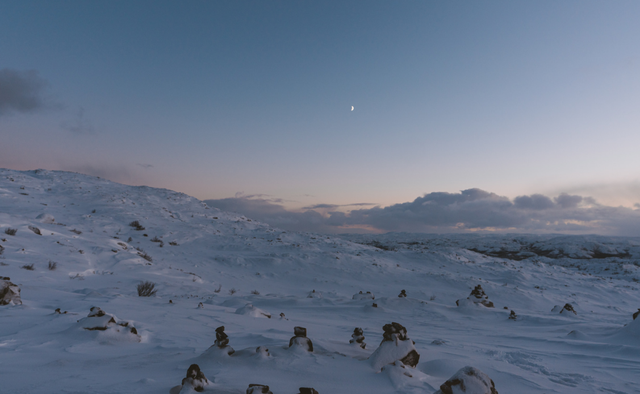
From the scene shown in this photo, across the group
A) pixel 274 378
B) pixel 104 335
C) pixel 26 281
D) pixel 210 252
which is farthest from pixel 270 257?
pixel 274 378

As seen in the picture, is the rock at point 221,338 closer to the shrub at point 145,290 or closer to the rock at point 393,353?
the rock at point 393,353

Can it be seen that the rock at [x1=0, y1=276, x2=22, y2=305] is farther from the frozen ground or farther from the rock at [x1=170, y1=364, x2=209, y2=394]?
the rock at [x1=170, y1=364, x2=209, y2=394]

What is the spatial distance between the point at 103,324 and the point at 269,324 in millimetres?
2685

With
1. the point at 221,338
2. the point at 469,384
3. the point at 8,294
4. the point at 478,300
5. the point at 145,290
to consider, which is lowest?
the point at 478,300

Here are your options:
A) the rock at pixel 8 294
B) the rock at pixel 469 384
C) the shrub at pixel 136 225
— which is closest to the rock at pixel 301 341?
the rock at pixel 469 384

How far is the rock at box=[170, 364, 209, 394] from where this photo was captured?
6.99ft

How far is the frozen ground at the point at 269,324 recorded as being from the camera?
2725 mm

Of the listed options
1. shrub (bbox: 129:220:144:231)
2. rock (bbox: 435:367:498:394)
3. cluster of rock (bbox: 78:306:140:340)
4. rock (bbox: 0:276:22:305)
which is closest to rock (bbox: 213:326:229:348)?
cluster of rock (bbox: 78:306:140:340)

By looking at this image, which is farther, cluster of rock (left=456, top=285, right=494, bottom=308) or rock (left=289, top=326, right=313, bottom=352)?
cluster of rock (left=456, top=285, right=494, bottom=308)

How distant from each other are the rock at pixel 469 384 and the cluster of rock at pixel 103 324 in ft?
11.6

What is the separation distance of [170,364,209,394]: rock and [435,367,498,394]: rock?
174 centimetres

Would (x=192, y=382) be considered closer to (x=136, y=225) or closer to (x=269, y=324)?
(x=269, y=324)

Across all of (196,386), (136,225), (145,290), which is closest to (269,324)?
(196,386)

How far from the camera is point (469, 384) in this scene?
81.8 inches
